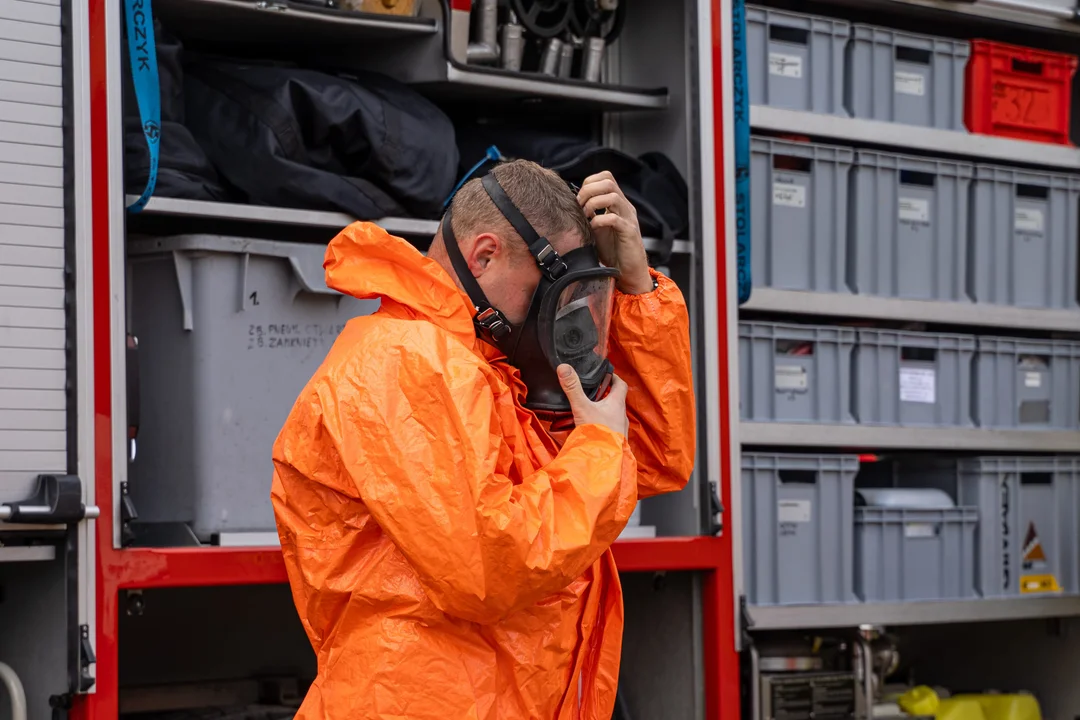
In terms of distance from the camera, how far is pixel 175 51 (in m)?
3.24

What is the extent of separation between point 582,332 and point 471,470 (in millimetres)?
405

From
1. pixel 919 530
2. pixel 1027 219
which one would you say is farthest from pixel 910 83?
pixel 919 530

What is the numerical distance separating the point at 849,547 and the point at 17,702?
2.36 meters

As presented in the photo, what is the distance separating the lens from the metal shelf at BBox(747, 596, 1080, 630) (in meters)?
3.94

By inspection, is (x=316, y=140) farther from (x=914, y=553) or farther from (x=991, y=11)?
(x=991, y=11)

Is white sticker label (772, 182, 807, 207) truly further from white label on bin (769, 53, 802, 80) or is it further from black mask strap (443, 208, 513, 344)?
black mask strap (443, 208, 513, 344)

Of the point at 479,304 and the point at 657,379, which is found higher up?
the point at 479,304

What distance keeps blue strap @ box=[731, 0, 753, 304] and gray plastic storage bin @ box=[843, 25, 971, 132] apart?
1.99 feet

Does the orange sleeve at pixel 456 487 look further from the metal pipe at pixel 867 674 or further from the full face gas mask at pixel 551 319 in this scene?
the metal pipe at pixel 867 674

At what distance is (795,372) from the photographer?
4.13m

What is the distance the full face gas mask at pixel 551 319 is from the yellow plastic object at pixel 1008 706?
9.75 ft

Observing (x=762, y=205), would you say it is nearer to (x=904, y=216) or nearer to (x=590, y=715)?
(x=904, y=216)

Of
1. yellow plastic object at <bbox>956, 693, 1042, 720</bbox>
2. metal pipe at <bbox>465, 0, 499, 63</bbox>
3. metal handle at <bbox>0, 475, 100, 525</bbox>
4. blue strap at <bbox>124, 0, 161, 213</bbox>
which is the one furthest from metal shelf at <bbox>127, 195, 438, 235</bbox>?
yellow plastic object at <bbox>956, 693, 1042, 720</bbox>

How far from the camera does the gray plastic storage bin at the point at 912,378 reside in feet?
13.9
